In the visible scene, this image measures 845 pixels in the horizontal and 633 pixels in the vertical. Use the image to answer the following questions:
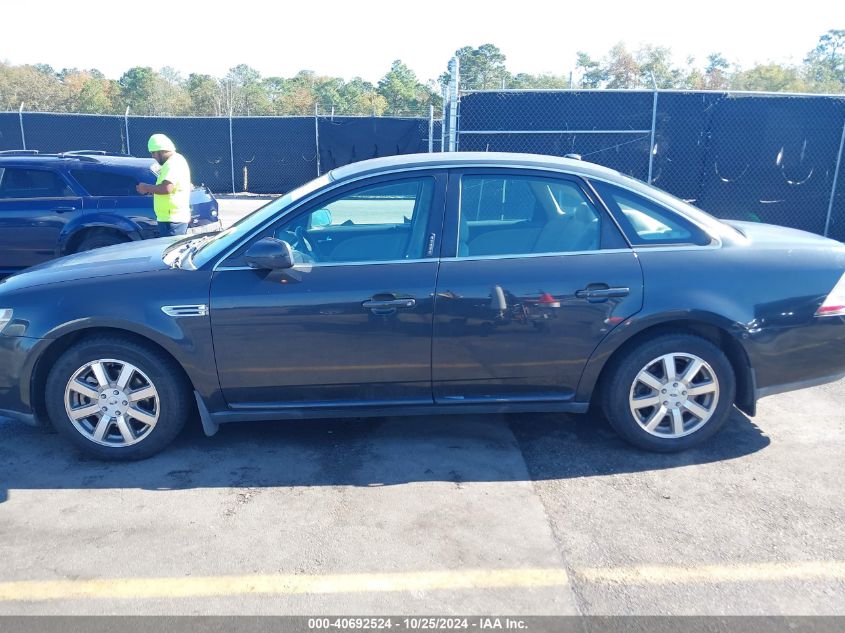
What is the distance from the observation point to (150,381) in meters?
4.01

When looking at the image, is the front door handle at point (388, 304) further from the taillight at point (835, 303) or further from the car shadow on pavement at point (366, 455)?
the taillight at point (835, 303)

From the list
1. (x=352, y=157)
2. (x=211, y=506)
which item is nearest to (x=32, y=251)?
(x=211, y=506)

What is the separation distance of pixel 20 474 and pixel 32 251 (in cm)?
517

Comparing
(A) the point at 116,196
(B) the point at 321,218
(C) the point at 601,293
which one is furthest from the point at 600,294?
(A) the point at 116,196

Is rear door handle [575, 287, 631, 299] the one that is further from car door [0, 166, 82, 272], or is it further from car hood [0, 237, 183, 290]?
car door [0, 166, 82, 272]

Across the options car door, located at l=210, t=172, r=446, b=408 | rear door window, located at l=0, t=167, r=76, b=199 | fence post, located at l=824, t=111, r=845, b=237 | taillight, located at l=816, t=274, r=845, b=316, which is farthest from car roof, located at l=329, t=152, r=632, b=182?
fence post, located at l=824, t=111, r=845, b=237

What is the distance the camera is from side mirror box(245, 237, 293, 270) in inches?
151

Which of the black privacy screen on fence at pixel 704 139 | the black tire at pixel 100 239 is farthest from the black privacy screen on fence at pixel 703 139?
the black tire at pixel 100 239

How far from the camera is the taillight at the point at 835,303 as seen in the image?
159 inches

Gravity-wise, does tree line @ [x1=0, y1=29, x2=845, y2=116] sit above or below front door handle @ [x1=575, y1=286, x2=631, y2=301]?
above

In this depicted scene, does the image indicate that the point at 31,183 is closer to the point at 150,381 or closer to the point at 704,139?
the point at 150,381

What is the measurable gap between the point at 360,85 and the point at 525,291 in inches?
2312

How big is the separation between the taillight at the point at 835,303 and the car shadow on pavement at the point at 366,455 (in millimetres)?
870

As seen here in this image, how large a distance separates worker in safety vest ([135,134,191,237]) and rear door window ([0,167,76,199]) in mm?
1773
